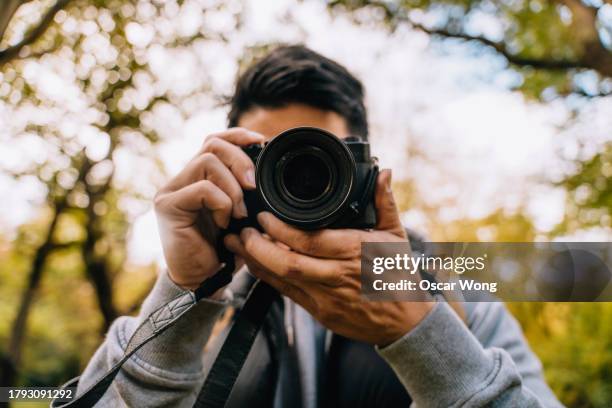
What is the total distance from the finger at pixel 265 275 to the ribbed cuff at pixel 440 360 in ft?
0.92

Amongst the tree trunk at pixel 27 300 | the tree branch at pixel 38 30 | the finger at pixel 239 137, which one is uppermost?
the tree branch at pixel 38 30

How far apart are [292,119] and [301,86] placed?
0.13m

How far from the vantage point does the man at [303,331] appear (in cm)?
124

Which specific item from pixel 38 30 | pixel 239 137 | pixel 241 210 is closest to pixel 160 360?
pixel 241 210

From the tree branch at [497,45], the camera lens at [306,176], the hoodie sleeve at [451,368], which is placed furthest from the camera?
the tree branch at [497,45]

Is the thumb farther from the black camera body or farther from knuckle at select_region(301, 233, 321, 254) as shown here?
knuckle at select_region(301, 233, 321, 254)

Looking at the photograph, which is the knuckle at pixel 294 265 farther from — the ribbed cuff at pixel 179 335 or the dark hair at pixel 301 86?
the dark hair at pixel 301 86

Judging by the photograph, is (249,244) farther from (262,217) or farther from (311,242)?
(311,242)

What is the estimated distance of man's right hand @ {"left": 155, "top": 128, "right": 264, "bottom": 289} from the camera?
1.42 metres

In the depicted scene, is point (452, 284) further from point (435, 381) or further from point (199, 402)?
point (199, 402)

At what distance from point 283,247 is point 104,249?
26.6 feet

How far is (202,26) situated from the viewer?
5551 millimetres

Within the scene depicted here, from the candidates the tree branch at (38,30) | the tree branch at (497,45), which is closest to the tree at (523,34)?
the tree branch at (497,45)

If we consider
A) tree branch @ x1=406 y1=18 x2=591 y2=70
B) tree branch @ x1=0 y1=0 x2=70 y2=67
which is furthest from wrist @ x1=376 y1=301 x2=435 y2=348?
tree branch @ x1=406 y1=18 x2=591 y2=70
